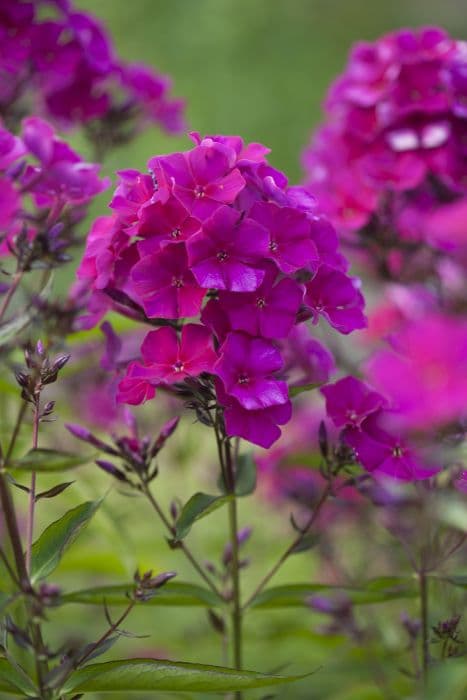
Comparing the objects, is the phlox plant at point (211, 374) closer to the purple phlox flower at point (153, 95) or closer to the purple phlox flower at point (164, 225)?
the purple phlox flower at point (164, 225)

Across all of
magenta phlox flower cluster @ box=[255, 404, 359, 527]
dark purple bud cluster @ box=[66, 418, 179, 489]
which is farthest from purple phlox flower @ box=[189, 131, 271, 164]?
magenta phlox flower cluster @ box=[255, 404, 359, 527]

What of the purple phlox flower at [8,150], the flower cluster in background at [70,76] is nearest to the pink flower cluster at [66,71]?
the flower cluster in background at [70,76]

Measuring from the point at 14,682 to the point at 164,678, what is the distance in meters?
0.16

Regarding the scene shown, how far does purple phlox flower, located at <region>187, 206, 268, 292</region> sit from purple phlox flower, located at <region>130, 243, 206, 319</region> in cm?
4

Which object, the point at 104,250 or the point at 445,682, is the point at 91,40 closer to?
the point at 104,250

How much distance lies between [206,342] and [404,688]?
33.3 inches

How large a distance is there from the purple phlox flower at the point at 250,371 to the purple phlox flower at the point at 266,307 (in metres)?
0.02

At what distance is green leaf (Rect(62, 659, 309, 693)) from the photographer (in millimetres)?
1006

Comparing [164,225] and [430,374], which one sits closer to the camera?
[430,374]

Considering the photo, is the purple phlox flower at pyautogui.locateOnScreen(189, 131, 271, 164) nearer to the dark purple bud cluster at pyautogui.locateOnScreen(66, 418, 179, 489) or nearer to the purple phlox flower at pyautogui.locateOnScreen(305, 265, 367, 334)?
the purple phlox flower at pyautogui.locateOnScreen(305, 265, 367, 334)

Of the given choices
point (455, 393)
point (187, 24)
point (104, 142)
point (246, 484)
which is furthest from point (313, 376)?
point (187, 24)

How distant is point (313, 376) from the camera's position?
4.22ft

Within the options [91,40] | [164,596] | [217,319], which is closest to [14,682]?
[164,596]

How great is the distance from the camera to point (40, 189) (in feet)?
3.97
